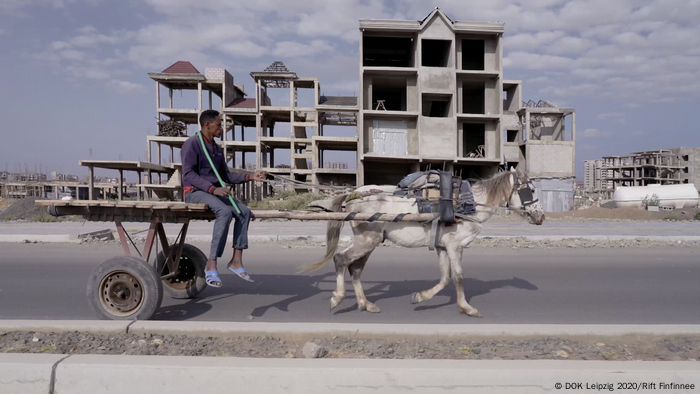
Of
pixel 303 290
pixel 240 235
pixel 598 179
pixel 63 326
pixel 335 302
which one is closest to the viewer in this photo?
pixel 63 326

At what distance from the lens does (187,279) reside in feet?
18.7

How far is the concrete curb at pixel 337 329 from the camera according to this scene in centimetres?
365

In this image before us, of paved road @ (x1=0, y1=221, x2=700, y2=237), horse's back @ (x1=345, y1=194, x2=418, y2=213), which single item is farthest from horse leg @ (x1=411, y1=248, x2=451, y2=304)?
paved road @ (x1=0, y1=221, x2=700, y2=237)

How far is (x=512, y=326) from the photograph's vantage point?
378 cm

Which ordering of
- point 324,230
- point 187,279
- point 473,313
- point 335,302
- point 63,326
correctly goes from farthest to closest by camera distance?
point 324,230
point 187,279
point 335,302
point 473,313
point 63,326

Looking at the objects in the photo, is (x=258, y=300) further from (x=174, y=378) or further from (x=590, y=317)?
(x=590, y=317)

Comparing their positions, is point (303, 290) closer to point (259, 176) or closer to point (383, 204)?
point (383, 204)

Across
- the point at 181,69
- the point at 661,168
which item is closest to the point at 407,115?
the point at 181,69

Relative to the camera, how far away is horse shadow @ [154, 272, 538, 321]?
17.0 ft

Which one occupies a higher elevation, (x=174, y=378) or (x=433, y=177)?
(x=433, y=177)

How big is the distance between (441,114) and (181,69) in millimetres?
20299

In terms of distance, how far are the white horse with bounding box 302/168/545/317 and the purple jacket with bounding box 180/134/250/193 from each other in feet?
4.82

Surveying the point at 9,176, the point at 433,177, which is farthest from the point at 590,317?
the point at 9,176

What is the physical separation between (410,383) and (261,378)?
3.13 feet
